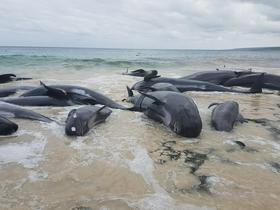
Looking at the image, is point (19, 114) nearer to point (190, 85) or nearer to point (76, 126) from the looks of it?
point (76, 126)

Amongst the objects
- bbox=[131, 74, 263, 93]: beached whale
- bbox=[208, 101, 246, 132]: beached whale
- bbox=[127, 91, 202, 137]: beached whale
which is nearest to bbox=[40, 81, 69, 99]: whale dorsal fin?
bbox=[127, 91, 202, 137]: beached whale

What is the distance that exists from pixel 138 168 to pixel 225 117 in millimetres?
3157

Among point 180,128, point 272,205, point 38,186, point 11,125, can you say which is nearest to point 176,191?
point 272,205

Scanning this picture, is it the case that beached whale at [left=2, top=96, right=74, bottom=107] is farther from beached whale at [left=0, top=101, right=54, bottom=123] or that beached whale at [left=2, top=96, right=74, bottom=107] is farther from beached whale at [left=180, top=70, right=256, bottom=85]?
beached whale at [left=180, top=70, right=256, bottom=85]

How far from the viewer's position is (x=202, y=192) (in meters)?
4.33

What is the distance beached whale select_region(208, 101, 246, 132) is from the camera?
23.6 feet

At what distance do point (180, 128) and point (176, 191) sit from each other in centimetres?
245

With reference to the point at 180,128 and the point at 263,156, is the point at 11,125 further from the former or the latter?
the point at 263,156

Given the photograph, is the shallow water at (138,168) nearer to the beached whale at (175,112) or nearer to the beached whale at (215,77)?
the beached whale at (175,112)

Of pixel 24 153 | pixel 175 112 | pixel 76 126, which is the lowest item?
pixel 24 153

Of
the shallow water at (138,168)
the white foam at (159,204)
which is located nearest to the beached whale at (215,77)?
the shallow water at (138,168)

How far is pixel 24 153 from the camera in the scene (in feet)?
18.2

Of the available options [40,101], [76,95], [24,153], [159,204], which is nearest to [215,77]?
[76,95]

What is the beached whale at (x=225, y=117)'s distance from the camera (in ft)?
23.6
